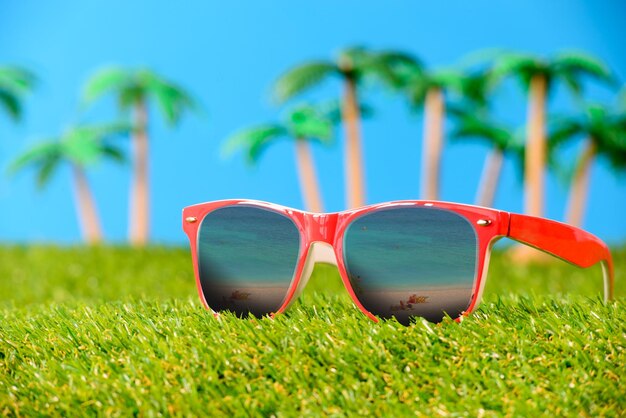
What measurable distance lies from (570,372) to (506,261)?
17.8 ft

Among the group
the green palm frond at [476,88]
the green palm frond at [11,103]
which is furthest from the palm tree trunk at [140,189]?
the green palm frond at [476,88]

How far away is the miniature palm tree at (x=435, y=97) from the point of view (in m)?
7.98

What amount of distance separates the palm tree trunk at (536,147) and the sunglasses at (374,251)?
5.57 metres

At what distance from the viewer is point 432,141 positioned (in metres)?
8.08

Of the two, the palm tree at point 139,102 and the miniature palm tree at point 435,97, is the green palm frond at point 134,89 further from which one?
the miniature palm tree at point 435,97

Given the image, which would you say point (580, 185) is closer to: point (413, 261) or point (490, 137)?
point (490, 137)

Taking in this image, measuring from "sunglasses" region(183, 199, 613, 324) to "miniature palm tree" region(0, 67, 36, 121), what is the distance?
7.86 meters

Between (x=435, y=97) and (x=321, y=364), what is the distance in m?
7.23

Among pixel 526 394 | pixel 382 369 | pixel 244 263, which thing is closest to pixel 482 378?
pixel 526 394

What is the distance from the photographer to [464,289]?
1612mm

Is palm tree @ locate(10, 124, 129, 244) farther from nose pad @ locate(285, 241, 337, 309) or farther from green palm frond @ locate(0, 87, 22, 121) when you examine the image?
nose pad @ locate(285, 241, 337, 309)

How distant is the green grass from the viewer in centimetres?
132

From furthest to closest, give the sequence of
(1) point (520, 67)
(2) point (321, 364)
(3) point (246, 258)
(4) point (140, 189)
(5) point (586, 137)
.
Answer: (4) point (140, 189)
(5) point (586, 137)
(1) point (520, 67)
(3) point (246, 258)
(2) point (321, 364)

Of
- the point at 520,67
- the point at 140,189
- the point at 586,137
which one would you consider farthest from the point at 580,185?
the point at 140,189
